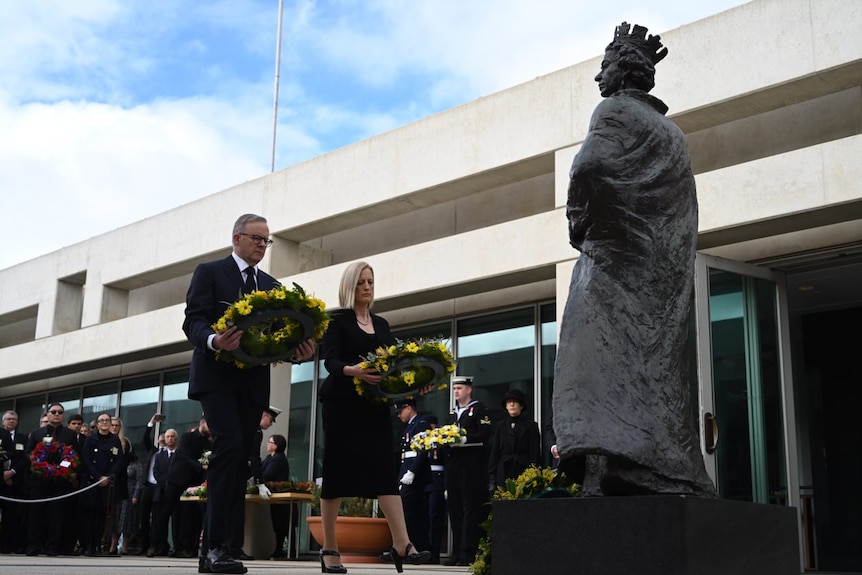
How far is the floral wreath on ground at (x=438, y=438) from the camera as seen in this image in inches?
460

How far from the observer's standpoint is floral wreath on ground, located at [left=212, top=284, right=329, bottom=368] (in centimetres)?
525

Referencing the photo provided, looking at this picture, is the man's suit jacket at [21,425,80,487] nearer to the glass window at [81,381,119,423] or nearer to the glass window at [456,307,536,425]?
the glass window at [456,307,536,425]

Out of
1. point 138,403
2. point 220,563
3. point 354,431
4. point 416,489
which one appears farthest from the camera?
point 138,403

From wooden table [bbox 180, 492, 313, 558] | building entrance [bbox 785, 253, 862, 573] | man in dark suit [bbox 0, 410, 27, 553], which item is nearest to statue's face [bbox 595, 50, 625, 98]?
wooden table [bbox 180, 492, 313, 558]

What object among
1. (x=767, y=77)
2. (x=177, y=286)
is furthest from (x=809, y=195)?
(x=177, y=286)

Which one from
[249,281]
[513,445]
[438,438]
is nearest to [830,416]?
[513,445]

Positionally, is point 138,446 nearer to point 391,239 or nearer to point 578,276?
point 391,239

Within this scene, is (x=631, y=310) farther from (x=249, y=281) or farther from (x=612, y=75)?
(x=249, y=281)

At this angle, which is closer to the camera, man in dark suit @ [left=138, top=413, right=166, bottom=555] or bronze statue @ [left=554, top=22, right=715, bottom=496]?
bronze statue @ [left=554, top=22, right=715, bottom=496]

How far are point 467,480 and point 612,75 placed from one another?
8.43 meters

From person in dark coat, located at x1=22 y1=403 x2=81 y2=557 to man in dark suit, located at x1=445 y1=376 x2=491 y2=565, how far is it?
5.80 m

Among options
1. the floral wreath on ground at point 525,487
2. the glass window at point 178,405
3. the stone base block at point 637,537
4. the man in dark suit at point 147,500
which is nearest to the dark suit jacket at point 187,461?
the man in dark suit at point 147,500

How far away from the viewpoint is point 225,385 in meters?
5.45

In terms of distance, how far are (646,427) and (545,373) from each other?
1068 cm
